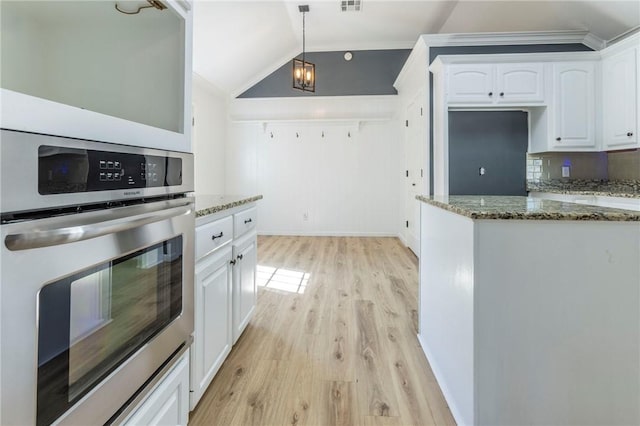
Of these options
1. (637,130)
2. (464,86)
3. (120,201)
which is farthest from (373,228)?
(120,201)

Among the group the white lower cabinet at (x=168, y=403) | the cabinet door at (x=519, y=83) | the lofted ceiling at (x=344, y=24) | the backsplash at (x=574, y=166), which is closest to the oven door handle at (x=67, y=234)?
the white lower cabinet at (x=168, y=403)

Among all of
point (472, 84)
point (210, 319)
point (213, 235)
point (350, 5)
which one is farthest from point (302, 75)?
point (210, 319)

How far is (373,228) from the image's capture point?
225 inches

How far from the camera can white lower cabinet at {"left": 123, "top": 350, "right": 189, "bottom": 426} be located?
83cm

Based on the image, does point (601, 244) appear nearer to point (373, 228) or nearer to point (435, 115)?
point (435, 115)

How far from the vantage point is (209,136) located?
5.27 metres

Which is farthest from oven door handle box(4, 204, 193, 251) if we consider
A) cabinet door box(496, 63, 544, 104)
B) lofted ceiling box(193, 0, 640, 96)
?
cabinet door box(496, 63, 544, 104)

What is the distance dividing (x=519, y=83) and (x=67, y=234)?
4.16 meters

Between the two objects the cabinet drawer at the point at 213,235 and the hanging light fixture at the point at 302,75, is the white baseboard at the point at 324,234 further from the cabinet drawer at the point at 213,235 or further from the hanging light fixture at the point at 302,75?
the cabinet drawer at the point at 213,235

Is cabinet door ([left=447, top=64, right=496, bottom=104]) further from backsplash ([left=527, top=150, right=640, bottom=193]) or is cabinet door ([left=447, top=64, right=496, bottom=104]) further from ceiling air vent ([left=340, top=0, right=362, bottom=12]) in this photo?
ceiling air vent ([left=340, top=0, right=362, bottom=12])

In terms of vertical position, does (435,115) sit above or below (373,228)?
above

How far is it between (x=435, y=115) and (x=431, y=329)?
9.16 feet

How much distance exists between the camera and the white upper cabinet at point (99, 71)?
0.63 metres

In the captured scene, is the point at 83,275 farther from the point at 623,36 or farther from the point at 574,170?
the point at 623,36
